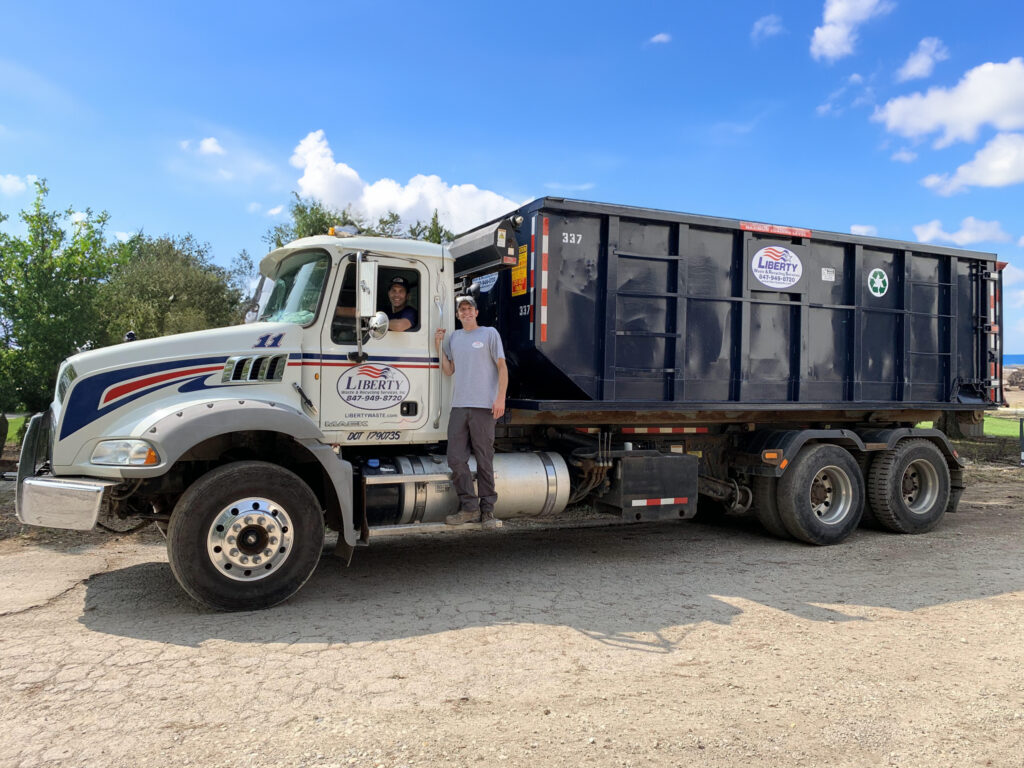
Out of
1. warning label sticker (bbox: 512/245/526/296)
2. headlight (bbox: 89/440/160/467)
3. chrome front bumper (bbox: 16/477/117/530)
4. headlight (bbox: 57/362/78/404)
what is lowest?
chrome front bumper (bbox: 16/477/117/530)

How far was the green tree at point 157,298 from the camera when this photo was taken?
60.3ft

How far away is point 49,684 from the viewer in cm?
398

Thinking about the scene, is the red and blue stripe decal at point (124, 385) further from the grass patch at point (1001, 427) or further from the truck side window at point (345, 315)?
the grass patch at point (1001, 427)

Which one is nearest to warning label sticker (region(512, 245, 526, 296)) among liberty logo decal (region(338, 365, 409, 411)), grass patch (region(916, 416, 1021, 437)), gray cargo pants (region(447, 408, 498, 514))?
gray cargo pants (region(447, 408, 498, 514))

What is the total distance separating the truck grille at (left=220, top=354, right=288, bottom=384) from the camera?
18.7 ft

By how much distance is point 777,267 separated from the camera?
7.79m

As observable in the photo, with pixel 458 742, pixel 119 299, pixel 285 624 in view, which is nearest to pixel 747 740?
pixel 458 742

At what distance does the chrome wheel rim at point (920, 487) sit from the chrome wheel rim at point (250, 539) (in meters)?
7.04

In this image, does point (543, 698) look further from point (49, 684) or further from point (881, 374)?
point (881, 374)

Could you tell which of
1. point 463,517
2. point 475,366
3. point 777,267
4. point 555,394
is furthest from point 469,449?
point 777,267

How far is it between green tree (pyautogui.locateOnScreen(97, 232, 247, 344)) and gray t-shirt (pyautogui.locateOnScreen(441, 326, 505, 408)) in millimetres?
12643

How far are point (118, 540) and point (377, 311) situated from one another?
4.01 m

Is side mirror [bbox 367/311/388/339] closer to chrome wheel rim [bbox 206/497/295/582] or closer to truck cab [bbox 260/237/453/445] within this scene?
truck cab [bbox 260/237/453/445]

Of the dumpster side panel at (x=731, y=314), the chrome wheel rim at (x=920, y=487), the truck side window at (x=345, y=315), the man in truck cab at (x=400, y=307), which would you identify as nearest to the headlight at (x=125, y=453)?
the truck side window at (x=345, y=315)
